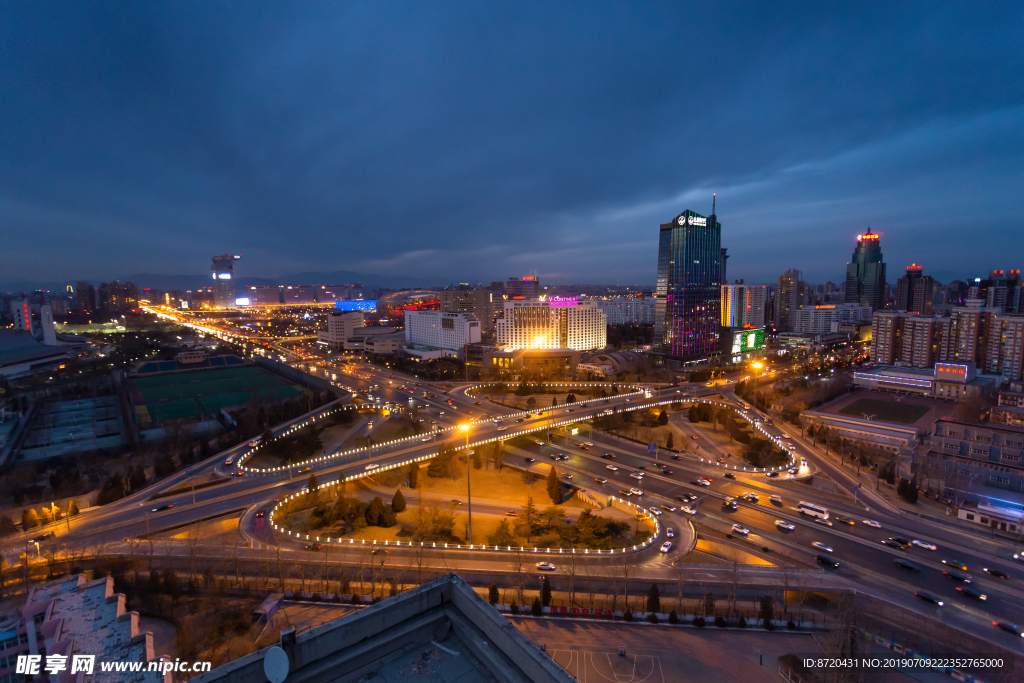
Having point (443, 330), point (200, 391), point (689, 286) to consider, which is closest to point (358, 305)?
point (443, 330)

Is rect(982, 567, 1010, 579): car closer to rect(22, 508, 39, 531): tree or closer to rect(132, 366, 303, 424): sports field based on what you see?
rect(22, 508, 39, 531): tree

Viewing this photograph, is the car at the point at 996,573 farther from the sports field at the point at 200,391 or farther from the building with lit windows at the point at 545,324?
the building with lit windows at the point at 545,324

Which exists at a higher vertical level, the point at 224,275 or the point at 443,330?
the point at 224,275

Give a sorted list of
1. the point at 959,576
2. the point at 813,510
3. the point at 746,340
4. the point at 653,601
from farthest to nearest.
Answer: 1. the point at 746,340
2. the point at 813,510
3. the point at 959,576
4. the point at 653,601

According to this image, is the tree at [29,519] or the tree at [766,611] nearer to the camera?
the tree at [766,611]

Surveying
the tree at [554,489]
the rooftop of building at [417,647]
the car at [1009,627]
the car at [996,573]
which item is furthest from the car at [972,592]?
the rooftop of building at [417,647]

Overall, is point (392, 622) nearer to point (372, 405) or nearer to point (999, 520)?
point (999, 520)

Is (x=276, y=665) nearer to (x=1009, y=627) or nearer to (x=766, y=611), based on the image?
(x=766, y=611)
